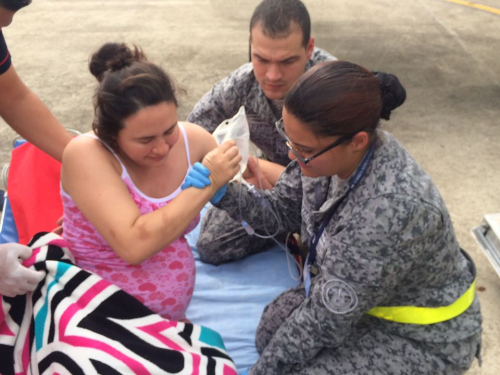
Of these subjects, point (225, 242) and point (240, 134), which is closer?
point (240, 134)

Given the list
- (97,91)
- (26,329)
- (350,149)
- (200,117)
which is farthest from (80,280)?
(200,117)

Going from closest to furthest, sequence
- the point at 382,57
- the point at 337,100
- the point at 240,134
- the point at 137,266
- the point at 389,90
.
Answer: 1. the point at 337,100
2. the point at 389,90
3. the point at 137,266
4. the point at 240,134
5. the point at 382,57

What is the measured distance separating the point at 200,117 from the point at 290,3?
78cm

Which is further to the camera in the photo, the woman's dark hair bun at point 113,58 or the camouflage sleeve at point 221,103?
the camouflage sleeve at point 221,103

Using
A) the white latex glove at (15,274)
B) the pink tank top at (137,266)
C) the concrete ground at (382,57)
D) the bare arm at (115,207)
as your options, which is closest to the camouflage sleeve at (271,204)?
the pink tank top at (137,266)

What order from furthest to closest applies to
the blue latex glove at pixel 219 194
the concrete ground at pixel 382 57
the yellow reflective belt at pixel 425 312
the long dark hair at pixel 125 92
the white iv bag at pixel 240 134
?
the concrete ground at pixel 382 57, the white iv bag at pixel 240 134, the blue latex glove at pixel 219 194, the yellow reflective belt at pixel 425 312, the long dark hair at pixel 125 92

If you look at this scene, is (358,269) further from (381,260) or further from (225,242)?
(225,242)

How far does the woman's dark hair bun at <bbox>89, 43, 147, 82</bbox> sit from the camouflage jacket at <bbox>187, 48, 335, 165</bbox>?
884 mm

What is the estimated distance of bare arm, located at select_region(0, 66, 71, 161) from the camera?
2.34 metres

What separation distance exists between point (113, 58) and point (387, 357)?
4.67 feet

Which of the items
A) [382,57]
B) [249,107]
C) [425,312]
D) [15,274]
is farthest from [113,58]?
[382,57]

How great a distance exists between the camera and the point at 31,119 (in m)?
2.38

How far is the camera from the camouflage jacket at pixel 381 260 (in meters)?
1.57

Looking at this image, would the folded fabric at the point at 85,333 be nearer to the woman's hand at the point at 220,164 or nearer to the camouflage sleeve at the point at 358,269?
the camouflage sleeve at the point at 358,269
